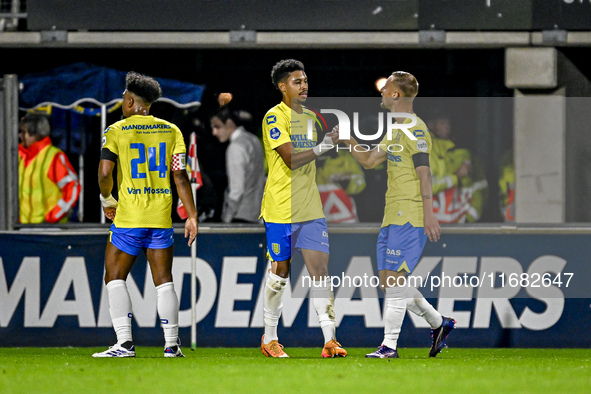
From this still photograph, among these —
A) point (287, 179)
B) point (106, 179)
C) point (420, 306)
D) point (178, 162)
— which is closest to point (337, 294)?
point (420, 306)

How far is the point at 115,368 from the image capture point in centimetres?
702

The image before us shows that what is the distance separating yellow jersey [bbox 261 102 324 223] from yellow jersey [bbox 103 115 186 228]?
2.27 feet

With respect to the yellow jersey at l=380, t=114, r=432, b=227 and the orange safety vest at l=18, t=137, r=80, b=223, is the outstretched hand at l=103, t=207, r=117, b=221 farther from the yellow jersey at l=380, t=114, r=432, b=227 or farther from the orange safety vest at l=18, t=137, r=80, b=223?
the orange safety vest at l=18, t=137, r=80, b=223

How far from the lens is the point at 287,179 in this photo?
7.99 m

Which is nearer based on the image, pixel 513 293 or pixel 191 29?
pixel 513 293

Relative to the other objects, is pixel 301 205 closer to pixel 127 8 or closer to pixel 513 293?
pixel 513 293

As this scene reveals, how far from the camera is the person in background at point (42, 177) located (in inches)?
427

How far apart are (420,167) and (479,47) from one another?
343 cm

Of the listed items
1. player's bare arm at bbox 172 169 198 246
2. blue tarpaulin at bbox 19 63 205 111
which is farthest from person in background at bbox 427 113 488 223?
player's bare arm at bbox 172 169 198 246

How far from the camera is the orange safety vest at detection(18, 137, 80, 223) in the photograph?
35.6ft

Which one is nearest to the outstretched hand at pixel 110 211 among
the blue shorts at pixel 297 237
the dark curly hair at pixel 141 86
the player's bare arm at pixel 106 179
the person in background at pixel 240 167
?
the player's bare arm at pixel 106 179

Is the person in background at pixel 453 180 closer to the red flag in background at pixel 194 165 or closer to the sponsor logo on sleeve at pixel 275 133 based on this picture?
the red flag in background at pixel 194 165

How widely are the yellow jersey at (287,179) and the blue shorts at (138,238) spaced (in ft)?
2.55

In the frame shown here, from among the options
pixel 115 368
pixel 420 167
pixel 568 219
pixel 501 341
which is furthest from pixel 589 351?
pixel 115 368
